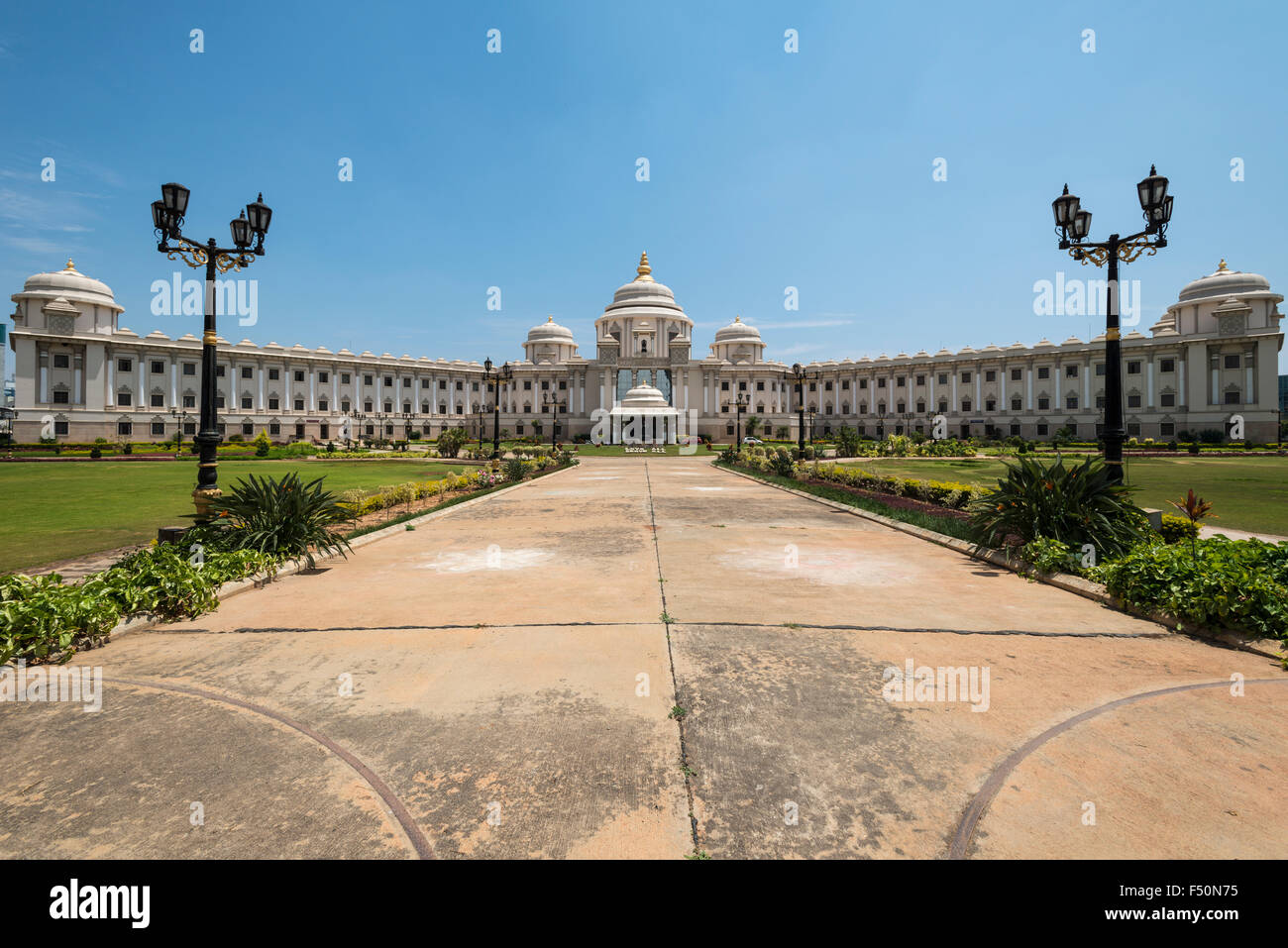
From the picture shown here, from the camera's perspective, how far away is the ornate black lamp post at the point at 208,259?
31.1 ft

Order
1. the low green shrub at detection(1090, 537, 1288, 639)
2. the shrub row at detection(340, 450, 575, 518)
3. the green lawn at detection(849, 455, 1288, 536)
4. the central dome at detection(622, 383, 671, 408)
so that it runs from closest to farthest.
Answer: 1. the low green shrub at detection(1090, 537, 1288, 639)
2. the green lawn at detection(849, 455, 1288, 536)
3. the shrub row at detection(340, 450, 575, 518)
4. the central dome at detection(622, 383, 671, 408)

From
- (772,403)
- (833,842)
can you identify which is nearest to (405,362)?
(772,403)

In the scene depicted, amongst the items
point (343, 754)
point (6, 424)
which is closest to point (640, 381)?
point (343, 754)

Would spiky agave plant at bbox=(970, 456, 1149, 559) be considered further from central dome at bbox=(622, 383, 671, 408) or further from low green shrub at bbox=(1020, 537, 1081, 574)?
central dome at bbox=(622, 383, 671, 408)

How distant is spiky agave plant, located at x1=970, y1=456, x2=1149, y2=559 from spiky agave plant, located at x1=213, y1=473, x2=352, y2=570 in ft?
34.4

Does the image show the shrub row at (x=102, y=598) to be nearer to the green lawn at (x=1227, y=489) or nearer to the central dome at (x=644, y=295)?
the green lawn at (x=1227, y=489)

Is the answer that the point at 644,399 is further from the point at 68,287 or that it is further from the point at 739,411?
the point at 68,287

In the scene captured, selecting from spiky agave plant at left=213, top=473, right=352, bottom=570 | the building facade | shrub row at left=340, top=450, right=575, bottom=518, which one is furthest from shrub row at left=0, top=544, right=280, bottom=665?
the building facade

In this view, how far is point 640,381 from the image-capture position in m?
85.1

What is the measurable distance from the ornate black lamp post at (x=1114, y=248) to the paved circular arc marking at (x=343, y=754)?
37.0 ft

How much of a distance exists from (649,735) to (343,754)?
1814mm

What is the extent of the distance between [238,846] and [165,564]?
5577mm

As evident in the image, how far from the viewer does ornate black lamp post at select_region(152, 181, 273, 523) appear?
9.47 metres

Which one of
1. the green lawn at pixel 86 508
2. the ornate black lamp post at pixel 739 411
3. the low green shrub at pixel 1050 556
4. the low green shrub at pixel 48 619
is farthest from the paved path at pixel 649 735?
the ornate black lamp post at pixel 739 411
